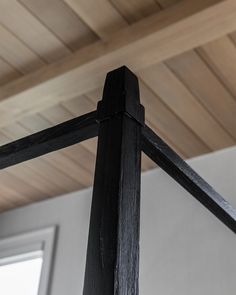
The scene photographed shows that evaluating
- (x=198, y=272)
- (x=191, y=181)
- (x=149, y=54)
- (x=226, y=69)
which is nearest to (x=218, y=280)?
(x=198, y=272)

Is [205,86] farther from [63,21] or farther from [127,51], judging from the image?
[63,21]

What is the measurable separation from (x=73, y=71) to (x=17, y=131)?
556mm

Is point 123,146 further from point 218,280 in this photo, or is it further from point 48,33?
point 218,280

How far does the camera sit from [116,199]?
2.83 feet

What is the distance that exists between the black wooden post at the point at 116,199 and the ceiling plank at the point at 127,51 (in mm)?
204

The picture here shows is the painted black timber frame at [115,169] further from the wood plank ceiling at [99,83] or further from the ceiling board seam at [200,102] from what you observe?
the ceiling board seam at [200,102]

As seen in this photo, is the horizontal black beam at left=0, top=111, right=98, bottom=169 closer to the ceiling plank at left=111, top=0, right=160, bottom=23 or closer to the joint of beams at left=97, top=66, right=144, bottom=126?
the joint of beams at left=97, top=66, right=144, bottom=126

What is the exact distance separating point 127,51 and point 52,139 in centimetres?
34

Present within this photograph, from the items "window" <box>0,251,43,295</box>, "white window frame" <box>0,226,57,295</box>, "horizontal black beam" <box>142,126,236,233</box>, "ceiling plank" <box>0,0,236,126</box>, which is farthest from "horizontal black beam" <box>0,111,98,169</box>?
"window" <box>0,251,43,295</box>

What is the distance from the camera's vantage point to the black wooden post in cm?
79

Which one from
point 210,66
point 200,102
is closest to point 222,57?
point 210,66

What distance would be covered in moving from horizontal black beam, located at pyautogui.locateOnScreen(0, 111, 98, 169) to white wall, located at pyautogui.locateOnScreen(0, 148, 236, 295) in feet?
2.72

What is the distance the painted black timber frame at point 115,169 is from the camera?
2.63 feet

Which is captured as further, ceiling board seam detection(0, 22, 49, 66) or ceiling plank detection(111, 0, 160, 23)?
ceiling board seam detection(0, 22, 49, 66)
